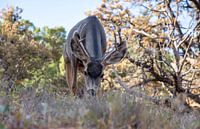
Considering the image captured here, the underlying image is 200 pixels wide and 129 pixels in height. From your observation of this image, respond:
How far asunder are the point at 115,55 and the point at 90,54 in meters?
0.69

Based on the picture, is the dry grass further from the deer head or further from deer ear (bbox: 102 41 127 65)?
deer ear (bbox: 102 41 127 65)

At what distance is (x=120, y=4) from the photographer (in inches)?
748

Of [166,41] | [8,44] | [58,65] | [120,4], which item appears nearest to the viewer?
[166,41]

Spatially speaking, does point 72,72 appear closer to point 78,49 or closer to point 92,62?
point 78,49

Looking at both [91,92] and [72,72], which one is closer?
[91,92]

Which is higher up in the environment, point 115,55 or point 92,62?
point 115,55

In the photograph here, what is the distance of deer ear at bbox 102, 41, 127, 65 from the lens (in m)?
9.39

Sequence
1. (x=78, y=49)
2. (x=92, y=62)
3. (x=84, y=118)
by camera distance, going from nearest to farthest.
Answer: (x=84, y=118) → (x=92, y=62) → (x=78, y=49)

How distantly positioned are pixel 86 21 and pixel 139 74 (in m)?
7.50

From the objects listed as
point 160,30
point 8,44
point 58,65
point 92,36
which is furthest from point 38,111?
point 58,65

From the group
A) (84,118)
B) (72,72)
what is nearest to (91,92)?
(72,72)

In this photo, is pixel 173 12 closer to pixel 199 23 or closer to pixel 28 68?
pixel 199 23

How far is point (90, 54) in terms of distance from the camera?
30.7 feet

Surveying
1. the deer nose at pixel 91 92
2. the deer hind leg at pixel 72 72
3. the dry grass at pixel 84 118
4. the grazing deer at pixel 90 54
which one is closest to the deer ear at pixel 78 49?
the grazing deer at pixel 90 54
